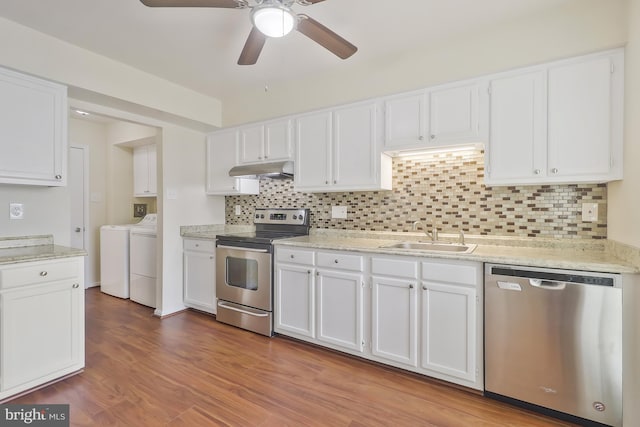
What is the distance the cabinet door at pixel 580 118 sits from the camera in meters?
1.85

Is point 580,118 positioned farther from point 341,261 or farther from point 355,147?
point 341,261

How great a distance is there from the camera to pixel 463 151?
252 centimetres

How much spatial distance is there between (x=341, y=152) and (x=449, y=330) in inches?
65.7

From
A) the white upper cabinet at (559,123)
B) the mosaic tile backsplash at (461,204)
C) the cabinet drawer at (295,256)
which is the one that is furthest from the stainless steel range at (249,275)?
the white upper cabinet at (559,123)

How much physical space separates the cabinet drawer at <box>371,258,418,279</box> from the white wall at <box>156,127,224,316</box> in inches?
93.2

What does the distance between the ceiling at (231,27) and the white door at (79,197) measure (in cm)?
250

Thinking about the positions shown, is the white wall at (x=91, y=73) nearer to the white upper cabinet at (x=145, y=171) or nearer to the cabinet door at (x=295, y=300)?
the white upper cabinet at (x=145, y=171)

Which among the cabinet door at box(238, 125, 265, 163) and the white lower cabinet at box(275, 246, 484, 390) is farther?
the cabinet door at box(238, 125, 265, 163)

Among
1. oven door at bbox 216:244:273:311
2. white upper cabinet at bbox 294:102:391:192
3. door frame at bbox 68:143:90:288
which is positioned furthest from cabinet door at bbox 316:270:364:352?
door frame at bbox 68:143:90:288

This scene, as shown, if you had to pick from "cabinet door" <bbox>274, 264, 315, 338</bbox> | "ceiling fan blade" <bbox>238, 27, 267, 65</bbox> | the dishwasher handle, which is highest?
"ceiling fan blade" <bbox>238, 27, 267, 65</bbox>

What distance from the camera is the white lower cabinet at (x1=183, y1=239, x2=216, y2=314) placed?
335 cm

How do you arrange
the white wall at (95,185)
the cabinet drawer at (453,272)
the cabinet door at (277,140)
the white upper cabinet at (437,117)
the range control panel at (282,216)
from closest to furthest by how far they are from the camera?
the cabinet drawer at (453,272)
the white upper cabinet at (437,117)
the cabinet door at (277,140)
the range control panel at (282,216)
the white wall at (95,185)

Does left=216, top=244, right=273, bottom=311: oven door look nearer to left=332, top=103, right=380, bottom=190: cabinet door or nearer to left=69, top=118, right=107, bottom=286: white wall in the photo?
left=332, top=103, right=380, bottom=190: cabinet door

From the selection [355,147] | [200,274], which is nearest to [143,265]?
[200,274]
